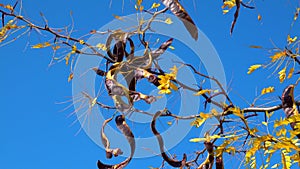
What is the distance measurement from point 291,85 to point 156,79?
0.35 m

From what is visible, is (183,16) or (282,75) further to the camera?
(282,75)

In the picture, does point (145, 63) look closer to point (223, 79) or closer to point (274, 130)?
point (223, 79)

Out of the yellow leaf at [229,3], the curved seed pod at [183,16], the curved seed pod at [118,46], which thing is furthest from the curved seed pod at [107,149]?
the yellow leaf at [229,3]

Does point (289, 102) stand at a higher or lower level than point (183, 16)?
lower

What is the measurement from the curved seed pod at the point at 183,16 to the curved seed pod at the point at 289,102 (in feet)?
1.00

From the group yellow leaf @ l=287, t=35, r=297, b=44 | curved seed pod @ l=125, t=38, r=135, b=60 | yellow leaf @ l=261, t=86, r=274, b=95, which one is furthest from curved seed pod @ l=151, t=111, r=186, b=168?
yellow leaf @ l=287, t=35, r=297, b=44

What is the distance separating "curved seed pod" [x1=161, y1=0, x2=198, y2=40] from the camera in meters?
1.06

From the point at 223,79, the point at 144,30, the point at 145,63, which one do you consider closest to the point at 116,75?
the point at 145,63

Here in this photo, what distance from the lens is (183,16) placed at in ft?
3.68

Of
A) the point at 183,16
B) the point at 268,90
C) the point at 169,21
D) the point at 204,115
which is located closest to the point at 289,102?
the point at 268,90

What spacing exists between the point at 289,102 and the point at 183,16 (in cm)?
35

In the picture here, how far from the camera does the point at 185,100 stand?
1371 mm

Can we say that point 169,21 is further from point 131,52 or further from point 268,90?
point 268,90

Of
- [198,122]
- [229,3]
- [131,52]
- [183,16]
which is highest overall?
[229,3]
